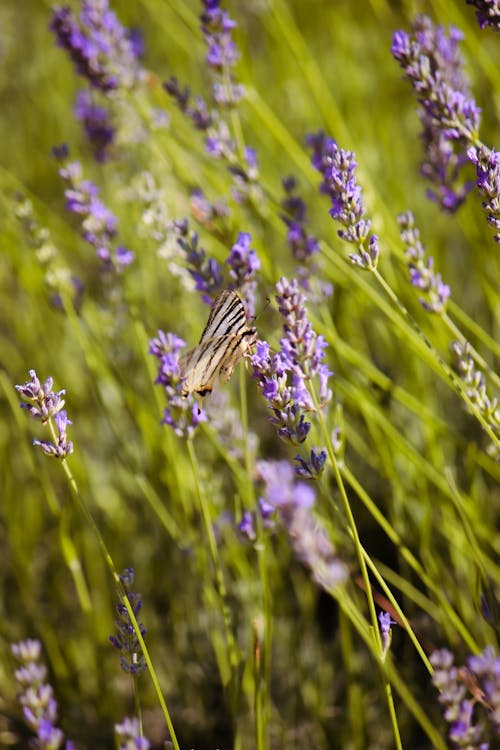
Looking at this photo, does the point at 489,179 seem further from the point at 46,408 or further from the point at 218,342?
the point at 46,408

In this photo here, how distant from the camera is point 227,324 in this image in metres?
1.20

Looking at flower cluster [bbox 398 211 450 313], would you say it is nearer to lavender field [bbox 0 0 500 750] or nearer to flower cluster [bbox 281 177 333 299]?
lavender field [bbox 0 0 500 750]

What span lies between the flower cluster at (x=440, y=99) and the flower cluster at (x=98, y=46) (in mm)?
757

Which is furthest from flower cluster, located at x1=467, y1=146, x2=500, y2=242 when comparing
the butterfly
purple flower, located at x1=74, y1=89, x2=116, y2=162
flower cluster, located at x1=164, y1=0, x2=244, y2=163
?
purple flower, located at x1=74, y1=89, x2=116, y2=162

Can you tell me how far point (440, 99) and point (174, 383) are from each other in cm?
68

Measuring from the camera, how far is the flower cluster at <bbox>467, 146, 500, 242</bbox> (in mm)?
1091

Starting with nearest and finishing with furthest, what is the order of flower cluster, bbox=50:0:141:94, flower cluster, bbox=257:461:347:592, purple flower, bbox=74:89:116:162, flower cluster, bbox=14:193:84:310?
flower cluster, bbox=257:461:347:592 → flower cluster, bbox=14:193:84:310 → flower cluster, bbox=50:0:141:94 → purple flower, bbox=74:89:116:162

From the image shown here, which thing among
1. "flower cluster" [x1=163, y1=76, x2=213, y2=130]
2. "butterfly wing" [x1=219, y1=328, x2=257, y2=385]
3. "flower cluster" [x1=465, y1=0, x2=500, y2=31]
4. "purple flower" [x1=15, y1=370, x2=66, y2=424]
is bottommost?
"purple flower" [x1=15, y1=370, x2=66, y2=424]

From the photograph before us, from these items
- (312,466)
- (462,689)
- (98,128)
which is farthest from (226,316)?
(98,128)

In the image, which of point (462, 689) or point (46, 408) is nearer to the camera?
point (462, 689)

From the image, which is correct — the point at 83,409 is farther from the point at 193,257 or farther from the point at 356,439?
the point at 193,257

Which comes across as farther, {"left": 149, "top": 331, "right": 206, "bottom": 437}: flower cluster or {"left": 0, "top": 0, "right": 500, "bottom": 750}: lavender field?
{"left": 149, "top": 331, "right": 206, "bottom": 437}: flower cluster

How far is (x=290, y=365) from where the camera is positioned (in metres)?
1.07

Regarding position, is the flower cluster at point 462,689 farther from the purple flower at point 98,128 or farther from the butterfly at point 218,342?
the purple flower at point 98,128
